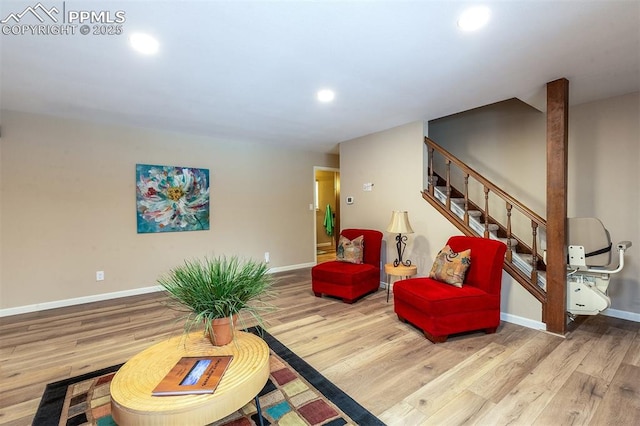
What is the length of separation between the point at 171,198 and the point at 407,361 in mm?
3838

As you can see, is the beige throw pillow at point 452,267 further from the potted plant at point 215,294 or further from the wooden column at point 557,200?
the potted plant at point 215,294

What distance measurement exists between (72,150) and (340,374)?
164 inches

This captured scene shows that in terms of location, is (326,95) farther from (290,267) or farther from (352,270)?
(290,267)

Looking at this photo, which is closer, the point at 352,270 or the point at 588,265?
the point at 588,265

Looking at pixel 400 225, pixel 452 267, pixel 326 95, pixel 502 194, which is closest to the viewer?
pixel 452 267

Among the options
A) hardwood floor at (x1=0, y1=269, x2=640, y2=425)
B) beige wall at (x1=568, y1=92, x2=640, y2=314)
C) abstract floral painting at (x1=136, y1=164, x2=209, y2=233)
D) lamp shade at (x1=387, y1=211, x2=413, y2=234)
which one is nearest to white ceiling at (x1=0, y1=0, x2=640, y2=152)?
beige wall at (x1=568, y1=92, x2=640, y2=314)

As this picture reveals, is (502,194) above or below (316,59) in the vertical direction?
below

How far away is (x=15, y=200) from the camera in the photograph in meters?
3.38

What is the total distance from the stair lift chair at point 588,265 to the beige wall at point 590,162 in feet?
2.46

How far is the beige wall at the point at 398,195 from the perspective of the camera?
360 centimetres

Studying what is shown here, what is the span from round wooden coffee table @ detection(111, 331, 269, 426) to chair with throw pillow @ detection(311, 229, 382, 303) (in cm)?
207

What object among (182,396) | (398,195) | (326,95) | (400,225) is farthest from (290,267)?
(182,396)

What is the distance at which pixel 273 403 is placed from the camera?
1.79 metres

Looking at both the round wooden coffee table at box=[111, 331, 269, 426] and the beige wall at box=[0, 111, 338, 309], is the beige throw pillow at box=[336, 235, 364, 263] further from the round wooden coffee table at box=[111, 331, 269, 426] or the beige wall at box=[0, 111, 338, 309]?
the round wooden coffee table at box=[111, 331, 269, 426]
